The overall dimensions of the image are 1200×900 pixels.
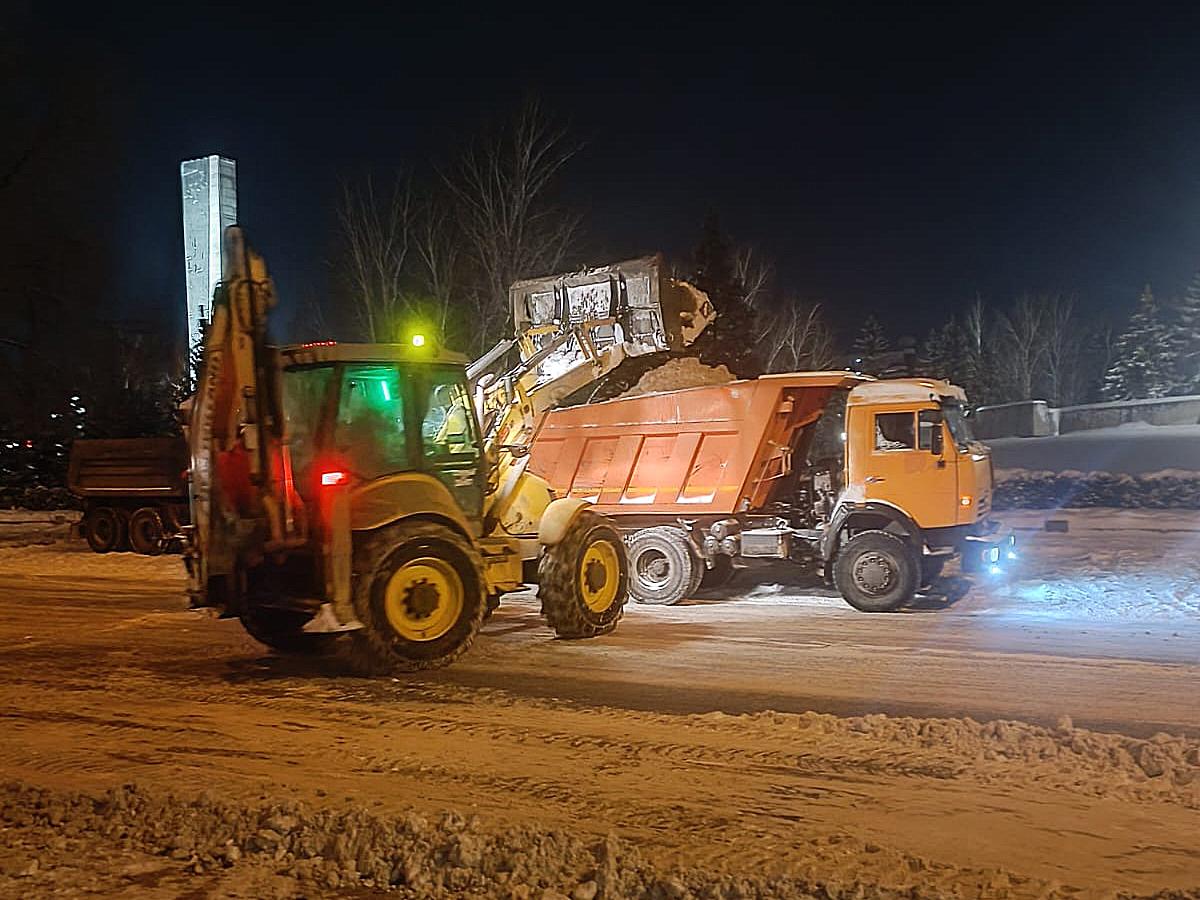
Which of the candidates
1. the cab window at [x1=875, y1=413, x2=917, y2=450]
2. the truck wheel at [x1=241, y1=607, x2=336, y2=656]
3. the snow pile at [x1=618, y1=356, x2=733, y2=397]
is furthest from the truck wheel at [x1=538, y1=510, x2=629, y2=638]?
the snow pile at [x1=618, y1=356, x2=733, y2=397]

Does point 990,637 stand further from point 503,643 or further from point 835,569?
point 503,643

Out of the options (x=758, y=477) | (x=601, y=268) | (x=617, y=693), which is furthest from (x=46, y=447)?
(x=617, y=693)

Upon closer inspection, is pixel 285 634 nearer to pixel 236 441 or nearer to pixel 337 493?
pixel 236 441

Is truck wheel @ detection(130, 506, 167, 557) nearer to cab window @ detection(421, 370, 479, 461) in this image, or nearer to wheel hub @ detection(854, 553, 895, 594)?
cab window @ detection(421, 370, 479, 461)

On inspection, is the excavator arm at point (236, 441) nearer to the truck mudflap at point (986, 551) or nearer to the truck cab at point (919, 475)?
the truck cab at point (919, 475)

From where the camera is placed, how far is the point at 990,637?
10.7 meters

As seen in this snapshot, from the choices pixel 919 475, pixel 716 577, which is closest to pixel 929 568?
pixel 919 475

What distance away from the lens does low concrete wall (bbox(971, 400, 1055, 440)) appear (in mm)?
45031

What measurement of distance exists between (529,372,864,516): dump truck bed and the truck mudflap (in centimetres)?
238

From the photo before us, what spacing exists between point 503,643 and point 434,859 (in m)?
5.57

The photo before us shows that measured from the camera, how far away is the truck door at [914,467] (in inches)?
502

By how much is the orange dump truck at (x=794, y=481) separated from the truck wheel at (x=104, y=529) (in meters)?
11.4

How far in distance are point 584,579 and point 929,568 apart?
4686 mm

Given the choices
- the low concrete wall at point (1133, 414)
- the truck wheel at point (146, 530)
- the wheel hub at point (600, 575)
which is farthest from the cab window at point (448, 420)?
the low concrete wall at point (1133, 414)
